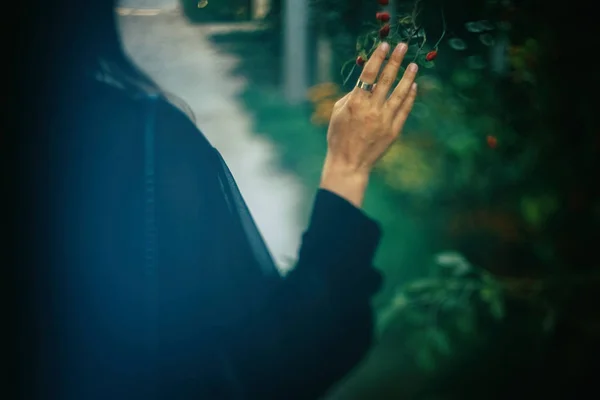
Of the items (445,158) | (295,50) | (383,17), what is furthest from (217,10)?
(445,158)

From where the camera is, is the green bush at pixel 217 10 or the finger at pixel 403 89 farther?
the green bush at pixel 217 10

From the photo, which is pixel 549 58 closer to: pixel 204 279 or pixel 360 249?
pixel 360 249

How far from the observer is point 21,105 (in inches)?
22.0

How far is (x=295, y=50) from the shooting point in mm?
1583

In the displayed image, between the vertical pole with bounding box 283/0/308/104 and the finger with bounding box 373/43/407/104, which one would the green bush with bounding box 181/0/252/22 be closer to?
the vertical pole with bounding box 283/0/308/104

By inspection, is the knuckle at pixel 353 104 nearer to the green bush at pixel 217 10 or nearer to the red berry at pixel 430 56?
the red berry at pixel 430 56

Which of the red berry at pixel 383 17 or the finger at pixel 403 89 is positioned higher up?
the red berry at pixel 383 17

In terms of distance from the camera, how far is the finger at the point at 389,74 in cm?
62

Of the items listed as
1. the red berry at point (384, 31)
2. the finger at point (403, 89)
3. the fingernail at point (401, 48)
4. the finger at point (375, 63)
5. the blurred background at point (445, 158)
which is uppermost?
the red berry at point (384, 31)

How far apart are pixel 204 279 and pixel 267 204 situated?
1.41 metres

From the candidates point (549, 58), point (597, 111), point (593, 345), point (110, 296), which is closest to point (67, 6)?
point (110, 296)

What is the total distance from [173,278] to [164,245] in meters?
0.04

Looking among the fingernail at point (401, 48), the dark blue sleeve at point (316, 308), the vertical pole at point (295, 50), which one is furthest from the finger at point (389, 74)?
the vertical pole at point (295, 50)

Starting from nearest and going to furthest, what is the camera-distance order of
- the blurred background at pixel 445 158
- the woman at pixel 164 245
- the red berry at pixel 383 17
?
the woman at pixel 164 245, the red berry at pixel 383 17, the blurred background at pixel 445 158
